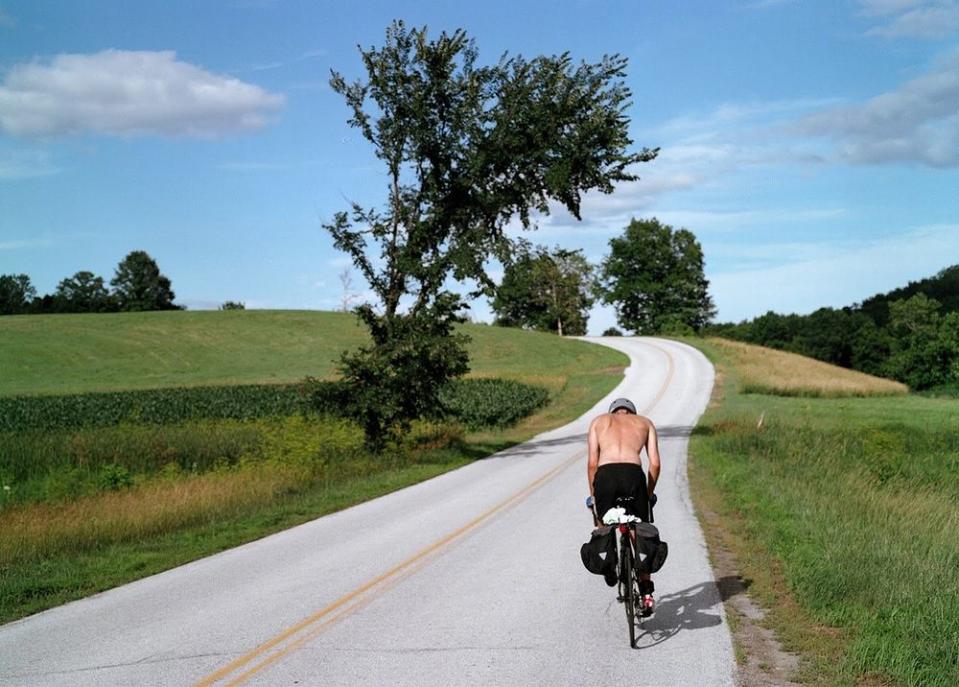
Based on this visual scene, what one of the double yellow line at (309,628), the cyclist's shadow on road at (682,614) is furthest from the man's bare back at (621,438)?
the double yellow line at (309,628)

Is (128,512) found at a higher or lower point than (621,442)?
lower

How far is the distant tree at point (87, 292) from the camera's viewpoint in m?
136

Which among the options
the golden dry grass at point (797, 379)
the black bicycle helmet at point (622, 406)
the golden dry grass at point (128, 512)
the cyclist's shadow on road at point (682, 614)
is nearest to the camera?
the cyclist's shadow on road at point (682, 614)

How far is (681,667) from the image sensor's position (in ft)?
21.7

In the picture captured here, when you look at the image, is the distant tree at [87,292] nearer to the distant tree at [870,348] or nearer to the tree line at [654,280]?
the tree line at [654,280]

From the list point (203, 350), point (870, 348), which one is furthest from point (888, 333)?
point (203, 350)

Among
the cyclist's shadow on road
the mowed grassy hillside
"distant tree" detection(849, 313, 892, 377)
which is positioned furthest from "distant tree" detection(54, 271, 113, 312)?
the cyclist's shadow on road

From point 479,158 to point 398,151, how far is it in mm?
2343

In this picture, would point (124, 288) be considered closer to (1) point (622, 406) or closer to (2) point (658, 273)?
(2) point (658, 273)

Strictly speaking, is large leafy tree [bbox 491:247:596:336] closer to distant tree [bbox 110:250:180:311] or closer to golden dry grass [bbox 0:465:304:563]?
distant tree [bbox 110:250:180:311]

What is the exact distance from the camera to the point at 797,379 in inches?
2338

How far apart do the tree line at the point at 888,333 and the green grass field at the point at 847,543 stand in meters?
68.0

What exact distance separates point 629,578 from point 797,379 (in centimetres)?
5561

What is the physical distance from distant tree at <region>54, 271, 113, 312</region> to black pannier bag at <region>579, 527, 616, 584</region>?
457 ft
